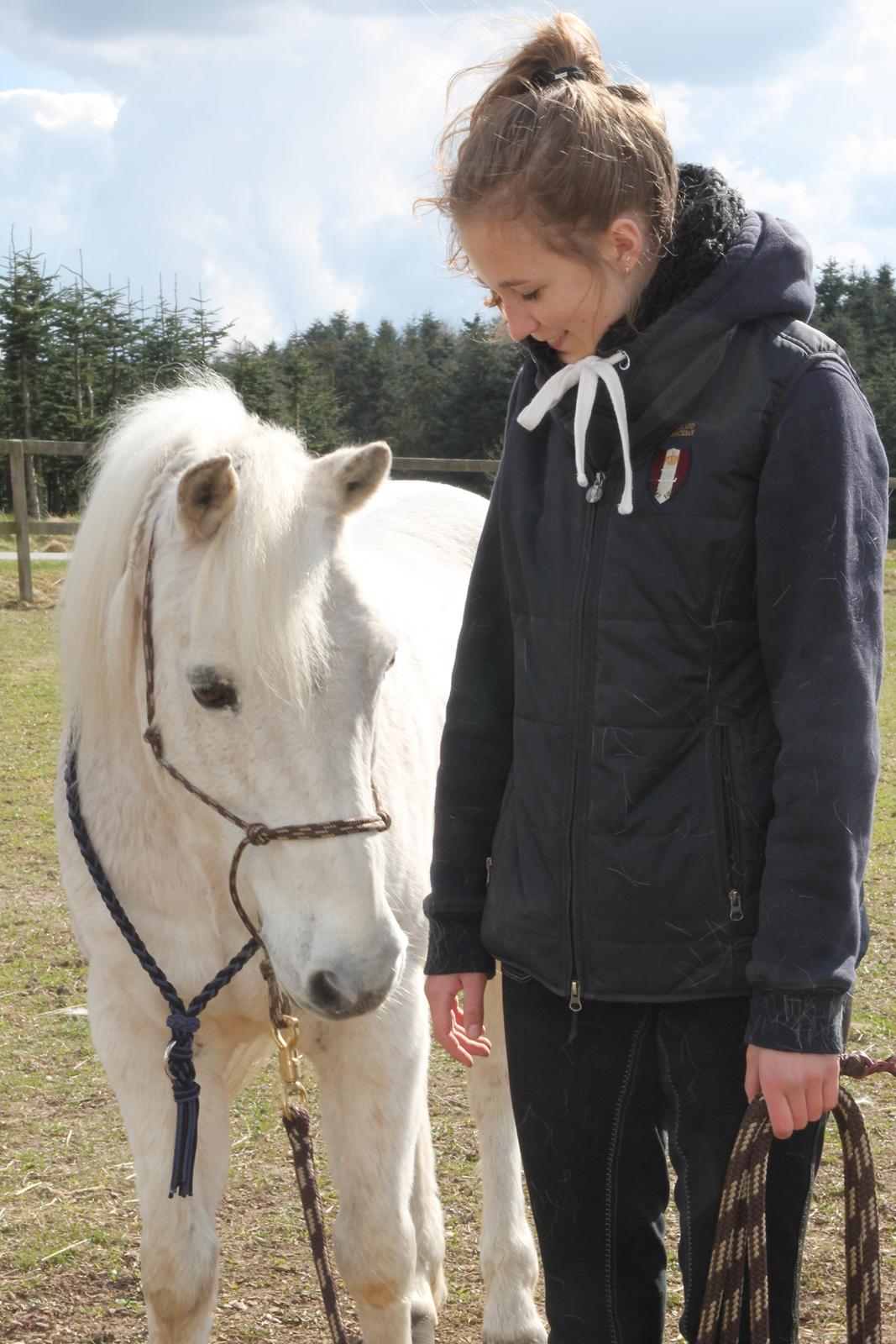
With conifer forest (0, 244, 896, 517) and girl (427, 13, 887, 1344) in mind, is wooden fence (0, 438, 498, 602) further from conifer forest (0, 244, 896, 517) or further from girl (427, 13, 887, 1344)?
girl (427, 13, 887, 1344)

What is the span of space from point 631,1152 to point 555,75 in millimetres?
1286

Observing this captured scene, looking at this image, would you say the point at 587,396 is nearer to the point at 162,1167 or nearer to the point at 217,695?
the point at 217,695

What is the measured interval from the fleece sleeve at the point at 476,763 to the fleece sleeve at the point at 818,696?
0.45 metres

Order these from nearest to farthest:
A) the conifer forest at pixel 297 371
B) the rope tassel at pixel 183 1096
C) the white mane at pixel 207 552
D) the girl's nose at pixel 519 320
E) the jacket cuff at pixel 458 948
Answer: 1. the girl's nose at pixel 519 320
2. the jacket cuff at pixel 458 948
3. the white mane at pixel 207 552
4. the rope tassel at pixel 183 1096
5. the conifer forest at pixel 297 371

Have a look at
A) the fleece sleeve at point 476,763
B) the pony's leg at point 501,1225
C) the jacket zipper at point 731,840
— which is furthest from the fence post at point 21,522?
the jacket zipper at point 731,840

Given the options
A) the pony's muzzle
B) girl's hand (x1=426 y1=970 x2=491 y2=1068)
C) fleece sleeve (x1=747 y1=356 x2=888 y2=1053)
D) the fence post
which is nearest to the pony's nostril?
the pony's muzzle

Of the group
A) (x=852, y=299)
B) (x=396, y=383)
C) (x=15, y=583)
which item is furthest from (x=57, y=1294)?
(x=852, y=299)

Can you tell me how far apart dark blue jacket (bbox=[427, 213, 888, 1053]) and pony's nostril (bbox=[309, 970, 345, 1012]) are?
281mm

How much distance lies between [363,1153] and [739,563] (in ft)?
4.23

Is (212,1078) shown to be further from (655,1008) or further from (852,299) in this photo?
(852,299)

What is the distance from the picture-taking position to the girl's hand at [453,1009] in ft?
5.74

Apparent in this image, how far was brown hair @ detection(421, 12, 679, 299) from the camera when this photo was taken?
4.62ft

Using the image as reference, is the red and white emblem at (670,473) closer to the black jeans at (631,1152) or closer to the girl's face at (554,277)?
the girl's face at (554,277)

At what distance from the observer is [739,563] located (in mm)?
1442
